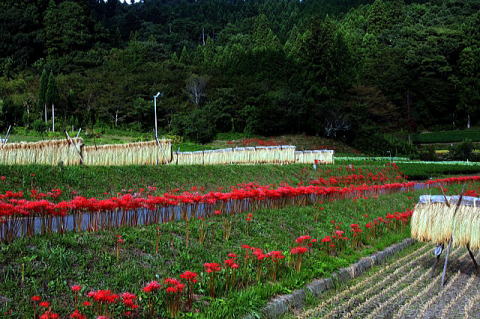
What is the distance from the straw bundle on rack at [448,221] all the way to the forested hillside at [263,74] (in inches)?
1089

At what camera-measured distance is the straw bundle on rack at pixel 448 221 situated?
23.6ft

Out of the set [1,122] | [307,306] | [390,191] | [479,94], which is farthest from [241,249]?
[479,94]

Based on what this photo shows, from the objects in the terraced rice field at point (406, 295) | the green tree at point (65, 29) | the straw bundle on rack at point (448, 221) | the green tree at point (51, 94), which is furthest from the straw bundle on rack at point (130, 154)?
the green tree at point (65, 29)

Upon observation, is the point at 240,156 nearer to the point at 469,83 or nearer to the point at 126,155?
the point at 126,155

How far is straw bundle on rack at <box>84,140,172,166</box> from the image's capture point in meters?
14.1

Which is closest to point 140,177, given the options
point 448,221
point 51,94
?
point 448,221

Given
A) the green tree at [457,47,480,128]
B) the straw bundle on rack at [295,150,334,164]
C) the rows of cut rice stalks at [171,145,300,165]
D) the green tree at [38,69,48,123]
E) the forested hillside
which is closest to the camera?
the rows of cut rice stalks at [171,145,300,165]

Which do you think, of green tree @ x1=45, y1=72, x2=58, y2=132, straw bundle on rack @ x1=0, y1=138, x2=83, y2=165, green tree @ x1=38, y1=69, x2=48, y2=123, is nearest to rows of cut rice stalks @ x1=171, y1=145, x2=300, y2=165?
straw bundle on rack @ x1=0, y1=138, x2=83, y2=165

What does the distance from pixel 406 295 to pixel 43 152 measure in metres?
10.1

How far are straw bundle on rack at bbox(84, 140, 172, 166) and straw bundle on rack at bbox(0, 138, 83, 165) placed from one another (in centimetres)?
44

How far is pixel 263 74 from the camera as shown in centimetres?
4984

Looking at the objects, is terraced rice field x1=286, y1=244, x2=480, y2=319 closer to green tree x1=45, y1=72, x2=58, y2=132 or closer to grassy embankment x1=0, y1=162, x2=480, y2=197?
grassy embankment x1=0, y1=162, x2=480, y2=197

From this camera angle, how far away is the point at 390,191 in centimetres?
1639

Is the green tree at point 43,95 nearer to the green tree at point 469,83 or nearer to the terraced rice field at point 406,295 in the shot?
the terraced rice field at point 406,295
